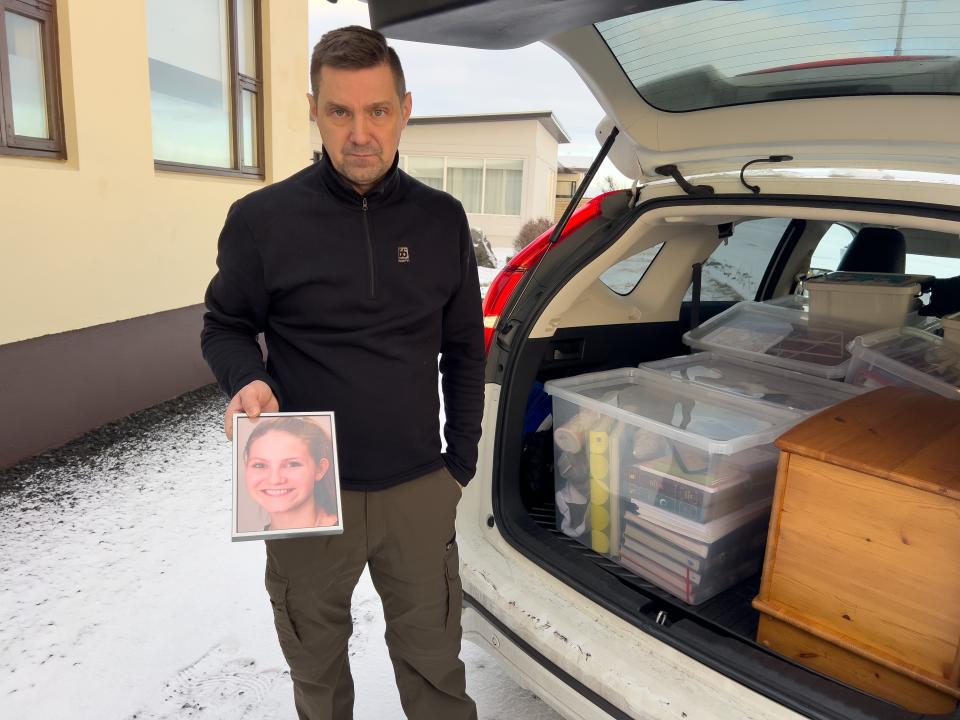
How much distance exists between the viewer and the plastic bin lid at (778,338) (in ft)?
8.31

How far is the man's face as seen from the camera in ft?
4.69

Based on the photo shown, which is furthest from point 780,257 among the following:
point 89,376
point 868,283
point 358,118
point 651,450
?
point 89,376

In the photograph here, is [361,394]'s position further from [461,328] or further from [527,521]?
[527,521]

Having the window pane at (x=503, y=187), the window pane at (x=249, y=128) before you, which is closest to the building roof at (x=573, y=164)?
the window pane at (x=503, y=187)

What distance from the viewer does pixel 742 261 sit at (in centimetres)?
342

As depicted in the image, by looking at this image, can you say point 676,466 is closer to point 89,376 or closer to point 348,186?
point 348,186

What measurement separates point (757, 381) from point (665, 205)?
2.96 ft

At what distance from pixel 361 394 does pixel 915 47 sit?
4.69 feet

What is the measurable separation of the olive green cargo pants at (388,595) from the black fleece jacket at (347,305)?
0.31ft

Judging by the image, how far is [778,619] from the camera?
1.78 meters

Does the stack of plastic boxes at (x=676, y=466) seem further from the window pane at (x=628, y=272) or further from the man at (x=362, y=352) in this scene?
the man at (x=362, y=352)

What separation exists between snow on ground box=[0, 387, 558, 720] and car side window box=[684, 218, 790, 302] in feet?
6.45

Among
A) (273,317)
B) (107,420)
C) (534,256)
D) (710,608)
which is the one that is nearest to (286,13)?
(107,420)

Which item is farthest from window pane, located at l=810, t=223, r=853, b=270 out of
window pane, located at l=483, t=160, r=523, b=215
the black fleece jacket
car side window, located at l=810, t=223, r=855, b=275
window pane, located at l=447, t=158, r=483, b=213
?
window pane, located at l=447, t=158, r=483, b=213
